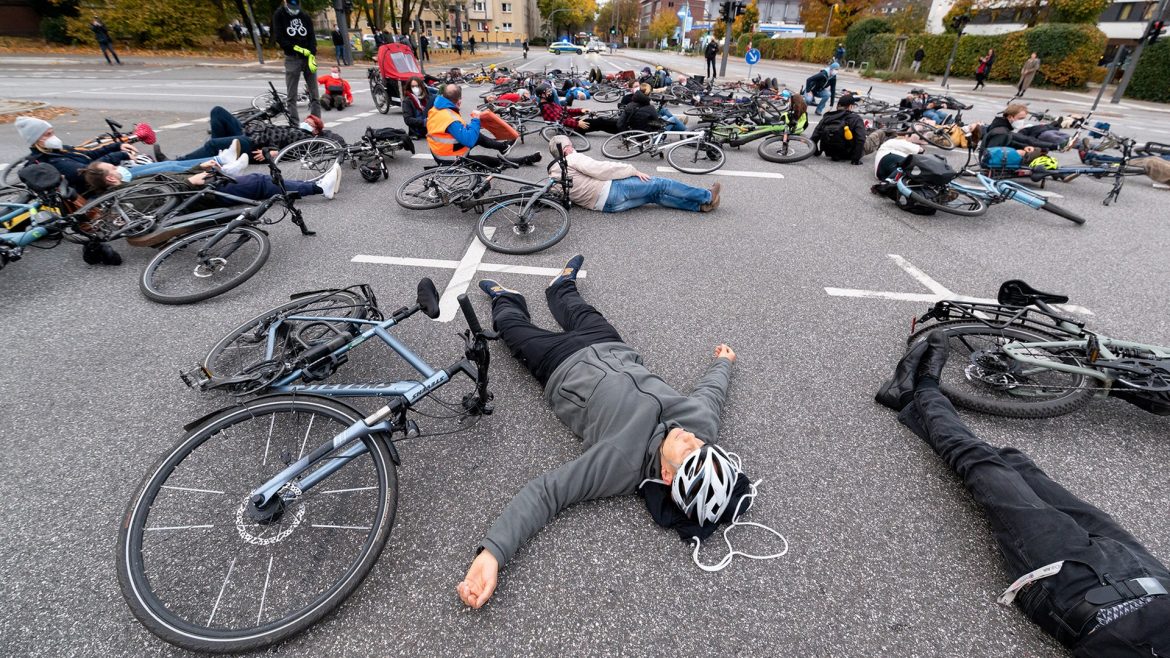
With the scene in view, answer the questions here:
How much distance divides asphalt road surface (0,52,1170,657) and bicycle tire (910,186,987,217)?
709mm

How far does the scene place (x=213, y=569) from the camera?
2.04m

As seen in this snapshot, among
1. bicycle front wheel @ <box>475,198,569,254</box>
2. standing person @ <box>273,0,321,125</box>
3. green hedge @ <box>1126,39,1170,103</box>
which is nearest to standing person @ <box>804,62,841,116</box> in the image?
bicycle front wheel @ <box>475,198,569,254</box>

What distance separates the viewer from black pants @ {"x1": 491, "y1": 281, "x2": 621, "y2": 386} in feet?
10.1

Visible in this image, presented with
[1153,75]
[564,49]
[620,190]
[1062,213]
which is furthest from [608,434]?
[564,49]

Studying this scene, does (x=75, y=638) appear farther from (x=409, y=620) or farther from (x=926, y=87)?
(x=926, y=87)

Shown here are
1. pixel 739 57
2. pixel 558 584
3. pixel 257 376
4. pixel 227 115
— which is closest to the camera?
pixel 558 584

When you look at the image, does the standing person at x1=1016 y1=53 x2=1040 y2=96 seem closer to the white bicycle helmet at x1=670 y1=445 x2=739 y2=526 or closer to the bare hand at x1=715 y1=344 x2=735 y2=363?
the bare hand at x1=715 y1=344 x2=735 y2=363

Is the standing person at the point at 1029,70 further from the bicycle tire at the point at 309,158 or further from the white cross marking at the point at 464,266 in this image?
the bicycle tire at the point at 309,158

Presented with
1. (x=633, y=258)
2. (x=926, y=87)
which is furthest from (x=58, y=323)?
(x=926, y=87)

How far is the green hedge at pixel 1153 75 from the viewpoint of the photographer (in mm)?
19969

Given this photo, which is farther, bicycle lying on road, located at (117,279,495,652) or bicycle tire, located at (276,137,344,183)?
bicycle tire, located at (276,137,344,183)

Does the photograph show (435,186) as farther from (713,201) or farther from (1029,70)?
(1029,70)

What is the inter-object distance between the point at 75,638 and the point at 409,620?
4.19ft

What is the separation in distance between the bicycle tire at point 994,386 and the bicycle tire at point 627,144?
648cm
